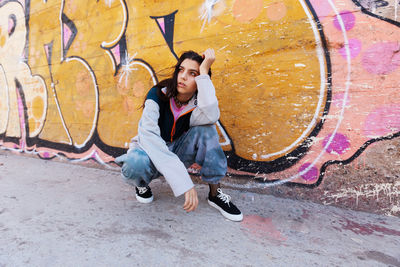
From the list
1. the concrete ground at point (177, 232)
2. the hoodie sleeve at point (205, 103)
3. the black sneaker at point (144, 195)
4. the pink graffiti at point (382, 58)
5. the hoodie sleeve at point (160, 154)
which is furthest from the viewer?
the black sneaker at point (144, 195)

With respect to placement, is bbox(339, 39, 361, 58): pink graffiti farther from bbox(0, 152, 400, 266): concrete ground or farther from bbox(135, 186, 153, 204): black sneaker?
bbox(135, 186, 153, 204): black sneaker

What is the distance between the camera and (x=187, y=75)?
54.4 inches

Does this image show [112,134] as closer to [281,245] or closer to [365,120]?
[281,245]

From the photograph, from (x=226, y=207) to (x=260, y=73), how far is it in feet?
3.66

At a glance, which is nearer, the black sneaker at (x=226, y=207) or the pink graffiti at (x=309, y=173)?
the black sneaker at (x=226, y=207)

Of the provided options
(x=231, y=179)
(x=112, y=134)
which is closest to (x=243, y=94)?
(x=231, y=179)

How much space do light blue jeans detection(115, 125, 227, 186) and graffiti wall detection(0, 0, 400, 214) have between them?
1.53 feet

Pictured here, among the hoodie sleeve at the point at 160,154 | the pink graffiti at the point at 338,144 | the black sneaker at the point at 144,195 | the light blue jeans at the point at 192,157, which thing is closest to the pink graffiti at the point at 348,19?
the pink graffiti at the point at 338,144

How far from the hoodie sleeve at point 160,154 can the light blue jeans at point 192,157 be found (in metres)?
0.10

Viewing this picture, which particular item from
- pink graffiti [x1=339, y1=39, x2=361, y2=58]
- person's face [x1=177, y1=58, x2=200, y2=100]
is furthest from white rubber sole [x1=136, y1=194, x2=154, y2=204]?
pink graffiti [x1=339, y1=39, x2=361, y2=58]

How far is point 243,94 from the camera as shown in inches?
70.7

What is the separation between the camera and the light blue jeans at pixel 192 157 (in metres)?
1.32

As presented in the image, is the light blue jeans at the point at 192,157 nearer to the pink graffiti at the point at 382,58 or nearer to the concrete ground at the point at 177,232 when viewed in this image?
the concrete ground at the point at 177,232

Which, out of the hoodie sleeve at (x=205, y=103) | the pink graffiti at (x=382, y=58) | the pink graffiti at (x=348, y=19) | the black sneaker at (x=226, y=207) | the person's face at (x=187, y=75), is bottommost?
the black sneaker at (x=226, y=207)
